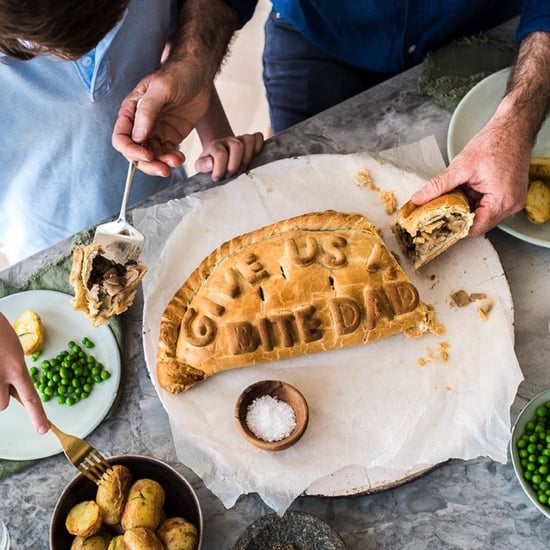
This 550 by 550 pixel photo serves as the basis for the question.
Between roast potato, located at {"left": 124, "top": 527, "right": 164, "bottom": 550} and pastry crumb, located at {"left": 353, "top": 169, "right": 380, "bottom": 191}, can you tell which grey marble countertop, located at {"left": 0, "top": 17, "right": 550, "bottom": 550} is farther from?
pastry crumb, located at {"left": 353, "top": 169, "right": 380, "bottom": 191}

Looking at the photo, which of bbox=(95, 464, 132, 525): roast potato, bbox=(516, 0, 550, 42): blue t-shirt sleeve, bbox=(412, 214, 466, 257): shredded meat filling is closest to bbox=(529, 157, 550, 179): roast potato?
bbox=(412, 214, 466, 257): shredded meat filling

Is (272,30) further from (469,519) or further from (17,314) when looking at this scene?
(469,519)

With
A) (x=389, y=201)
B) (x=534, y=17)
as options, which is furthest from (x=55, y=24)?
(x=534, y=17)

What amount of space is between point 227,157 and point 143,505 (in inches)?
45.6

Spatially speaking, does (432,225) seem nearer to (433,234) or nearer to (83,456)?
(433,234)

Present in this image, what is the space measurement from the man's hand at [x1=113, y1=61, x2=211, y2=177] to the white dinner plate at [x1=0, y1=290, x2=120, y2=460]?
0.52 m

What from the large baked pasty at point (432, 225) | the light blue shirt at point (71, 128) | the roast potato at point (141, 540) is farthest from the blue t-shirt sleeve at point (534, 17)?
the roast potato at point (141, 540)

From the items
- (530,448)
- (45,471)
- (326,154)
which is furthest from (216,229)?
(530,448)

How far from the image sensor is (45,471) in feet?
6.09

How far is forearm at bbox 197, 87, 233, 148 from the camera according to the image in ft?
8.16

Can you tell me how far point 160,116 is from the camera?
6.94ft

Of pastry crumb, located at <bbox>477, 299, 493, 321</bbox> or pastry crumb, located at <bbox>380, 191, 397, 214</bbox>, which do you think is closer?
pastry crumb, located at <bbox>477, 299, 493, 321</bbox>

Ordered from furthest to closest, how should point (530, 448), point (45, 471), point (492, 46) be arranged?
point (492, 46) < point (45, 471) < point (530, 448)

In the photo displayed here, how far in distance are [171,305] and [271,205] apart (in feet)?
1.59
